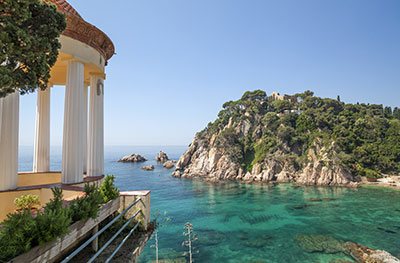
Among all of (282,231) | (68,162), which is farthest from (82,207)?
(282,231)

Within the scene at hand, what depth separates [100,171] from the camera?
1064 cm

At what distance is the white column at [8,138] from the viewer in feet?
23.4

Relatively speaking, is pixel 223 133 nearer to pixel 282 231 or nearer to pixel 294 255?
pixel 282 231

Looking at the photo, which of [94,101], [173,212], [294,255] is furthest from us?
[173,212]

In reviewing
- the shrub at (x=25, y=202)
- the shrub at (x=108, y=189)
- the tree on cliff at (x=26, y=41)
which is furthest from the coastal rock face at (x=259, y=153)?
the tree on cliff at (x=26, y=41)

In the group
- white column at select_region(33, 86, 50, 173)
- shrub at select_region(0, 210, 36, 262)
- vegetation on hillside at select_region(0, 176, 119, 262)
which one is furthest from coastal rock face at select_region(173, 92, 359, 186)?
shrub at select_region(0, 210, 36, 262)

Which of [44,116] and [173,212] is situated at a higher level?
[44,116]

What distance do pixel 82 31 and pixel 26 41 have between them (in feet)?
16.6

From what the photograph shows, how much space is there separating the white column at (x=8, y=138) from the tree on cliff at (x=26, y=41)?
2.75 metres

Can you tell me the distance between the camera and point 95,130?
1039cm

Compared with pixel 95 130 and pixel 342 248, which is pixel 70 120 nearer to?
pixel 95 130

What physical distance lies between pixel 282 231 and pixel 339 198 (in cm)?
2153

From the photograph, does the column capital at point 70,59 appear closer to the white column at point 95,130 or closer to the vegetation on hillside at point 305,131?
the white column at point 95,130

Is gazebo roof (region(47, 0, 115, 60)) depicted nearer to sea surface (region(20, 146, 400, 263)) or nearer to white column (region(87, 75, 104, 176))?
white column (region(87, 75, 104, 176))
